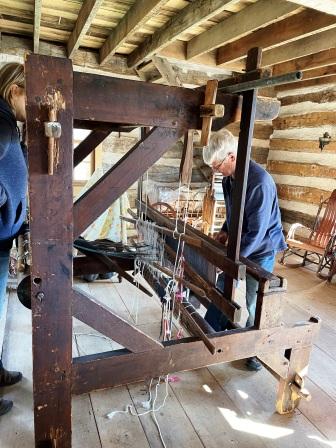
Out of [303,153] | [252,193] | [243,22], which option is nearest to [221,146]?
[252,193]

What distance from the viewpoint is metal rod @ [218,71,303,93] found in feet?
3.27

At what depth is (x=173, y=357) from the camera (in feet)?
4.49

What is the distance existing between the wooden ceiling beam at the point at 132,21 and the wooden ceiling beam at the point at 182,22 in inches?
10.2

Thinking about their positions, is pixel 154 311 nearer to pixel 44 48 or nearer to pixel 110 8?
pixel 110 8

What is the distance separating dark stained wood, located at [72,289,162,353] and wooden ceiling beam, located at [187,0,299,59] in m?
1.96

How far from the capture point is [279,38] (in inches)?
101

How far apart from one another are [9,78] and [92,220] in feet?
2.03

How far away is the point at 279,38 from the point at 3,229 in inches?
92.9

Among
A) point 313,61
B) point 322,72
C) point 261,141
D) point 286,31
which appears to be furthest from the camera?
point 261,141

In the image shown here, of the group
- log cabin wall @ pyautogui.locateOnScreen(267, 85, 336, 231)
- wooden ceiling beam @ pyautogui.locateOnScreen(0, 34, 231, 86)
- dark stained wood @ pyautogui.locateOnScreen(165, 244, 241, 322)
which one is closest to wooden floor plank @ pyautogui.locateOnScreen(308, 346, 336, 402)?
dark stained wood @ pyautogui.locateOnScreen(165, 244, 241, 322)

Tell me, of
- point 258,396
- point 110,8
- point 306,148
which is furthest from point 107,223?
point 306,148

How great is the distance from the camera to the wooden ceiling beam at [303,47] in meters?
2.62

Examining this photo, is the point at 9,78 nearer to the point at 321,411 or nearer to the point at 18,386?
the point at 18,386

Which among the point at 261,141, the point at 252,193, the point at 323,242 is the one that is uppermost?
the point at 261,141
